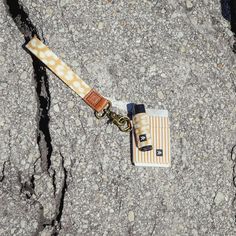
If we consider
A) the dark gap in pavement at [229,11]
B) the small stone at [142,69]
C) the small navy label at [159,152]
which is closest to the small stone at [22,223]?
the small navy label at [159,152]

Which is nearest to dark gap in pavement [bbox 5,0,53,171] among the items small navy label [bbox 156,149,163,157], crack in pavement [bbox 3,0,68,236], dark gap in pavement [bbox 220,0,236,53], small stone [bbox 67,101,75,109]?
crack in pavement [bbox 3,0,68,236]

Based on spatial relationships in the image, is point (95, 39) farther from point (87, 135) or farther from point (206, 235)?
point (206, 235)

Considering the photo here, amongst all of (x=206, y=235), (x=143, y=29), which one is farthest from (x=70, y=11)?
(x=206, y=235)

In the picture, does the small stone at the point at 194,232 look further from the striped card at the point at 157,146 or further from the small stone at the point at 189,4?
the small stone at the point at 189,4

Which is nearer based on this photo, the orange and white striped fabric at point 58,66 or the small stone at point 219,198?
the orange and white striped fabric at point 58,66

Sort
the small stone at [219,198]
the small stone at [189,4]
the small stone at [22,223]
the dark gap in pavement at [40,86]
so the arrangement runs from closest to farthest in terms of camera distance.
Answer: the small stone at [22,223]
the dark gap in pavement at [40,86]
the small stone at [219,198]
the small stone at [189,4]

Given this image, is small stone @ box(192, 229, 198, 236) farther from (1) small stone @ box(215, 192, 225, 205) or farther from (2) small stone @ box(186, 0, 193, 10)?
(2) small stone @ box(186, 0, 193, 10)

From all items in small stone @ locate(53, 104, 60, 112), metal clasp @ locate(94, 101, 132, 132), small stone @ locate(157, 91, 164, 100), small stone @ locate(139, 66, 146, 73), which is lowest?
metal clasp @ locate(94, 101, 132, 132)

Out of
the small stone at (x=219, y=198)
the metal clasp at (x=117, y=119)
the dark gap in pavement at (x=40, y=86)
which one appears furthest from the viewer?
the small stone at (x=219, y=198)
